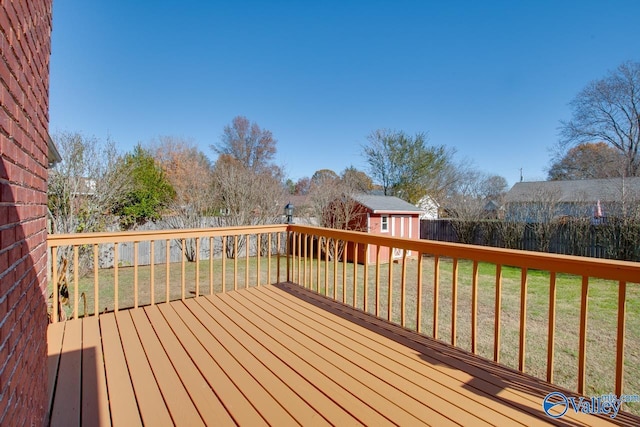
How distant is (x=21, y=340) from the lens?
1090 mm

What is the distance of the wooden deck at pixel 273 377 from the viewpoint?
5.38 ft

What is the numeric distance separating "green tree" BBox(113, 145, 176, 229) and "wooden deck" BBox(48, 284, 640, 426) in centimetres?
759

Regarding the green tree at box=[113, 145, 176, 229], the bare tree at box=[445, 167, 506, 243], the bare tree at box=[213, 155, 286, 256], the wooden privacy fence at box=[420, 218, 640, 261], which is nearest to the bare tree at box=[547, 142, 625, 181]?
the bare tree at box=[445, 167, 506, 243]

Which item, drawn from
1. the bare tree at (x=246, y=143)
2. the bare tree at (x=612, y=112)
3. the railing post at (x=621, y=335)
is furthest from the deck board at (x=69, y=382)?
the bare tree at (x=612, y=112)

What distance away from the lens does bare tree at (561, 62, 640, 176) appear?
53.9 feet

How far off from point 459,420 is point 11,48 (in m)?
2.41

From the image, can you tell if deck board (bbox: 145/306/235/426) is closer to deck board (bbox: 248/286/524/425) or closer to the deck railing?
the deck railing

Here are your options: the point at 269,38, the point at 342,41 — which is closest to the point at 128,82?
the point at 269,38

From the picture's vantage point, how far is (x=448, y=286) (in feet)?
24.7

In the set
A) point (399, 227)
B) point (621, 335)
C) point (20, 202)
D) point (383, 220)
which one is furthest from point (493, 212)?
point (20, 202)

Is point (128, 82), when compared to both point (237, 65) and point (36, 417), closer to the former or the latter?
point (237, 65)

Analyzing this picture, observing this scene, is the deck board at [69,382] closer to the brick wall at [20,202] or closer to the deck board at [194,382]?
the brick wall at [20,202]

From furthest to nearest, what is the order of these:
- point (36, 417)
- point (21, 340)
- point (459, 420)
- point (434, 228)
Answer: point (434, 228)
point (459, 420)
point (36, 417)
point (21, 340)

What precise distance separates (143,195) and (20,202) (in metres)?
10.1
